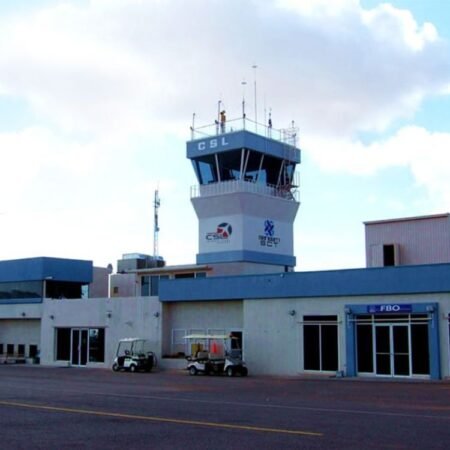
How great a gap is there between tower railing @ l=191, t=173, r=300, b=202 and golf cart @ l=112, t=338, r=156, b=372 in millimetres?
10943

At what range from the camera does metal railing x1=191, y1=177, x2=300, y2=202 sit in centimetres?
4599

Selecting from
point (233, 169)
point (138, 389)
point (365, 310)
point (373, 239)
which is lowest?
point (138, 389)

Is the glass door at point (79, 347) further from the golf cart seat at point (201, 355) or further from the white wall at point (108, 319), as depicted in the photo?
the golf cart seat at point (201, 355)

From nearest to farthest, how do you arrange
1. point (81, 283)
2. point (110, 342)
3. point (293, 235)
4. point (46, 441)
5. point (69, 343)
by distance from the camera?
point (46, 441)
point (110, 342)
point (69, 343)
point (293, 235)
point (81, 283)

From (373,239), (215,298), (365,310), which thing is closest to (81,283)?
(215,298)

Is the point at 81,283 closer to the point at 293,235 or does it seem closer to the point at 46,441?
the point at 293,235

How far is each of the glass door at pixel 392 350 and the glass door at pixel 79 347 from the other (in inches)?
793

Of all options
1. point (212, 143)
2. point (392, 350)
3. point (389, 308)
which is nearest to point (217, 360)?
point (392, 350)

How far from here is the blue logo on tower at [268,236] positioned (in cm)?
4694

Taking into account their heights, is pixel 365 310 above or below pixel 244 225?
below

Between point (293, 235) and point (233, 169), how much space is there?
630 centimetres

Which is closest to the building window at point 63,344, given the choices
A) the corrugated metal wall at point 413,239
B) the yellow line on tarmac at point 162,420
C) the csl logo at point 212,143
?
the csl logo at point 212,143

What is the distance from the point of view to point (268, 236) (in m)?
47.4

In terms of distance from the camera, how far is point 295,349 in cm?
3428
